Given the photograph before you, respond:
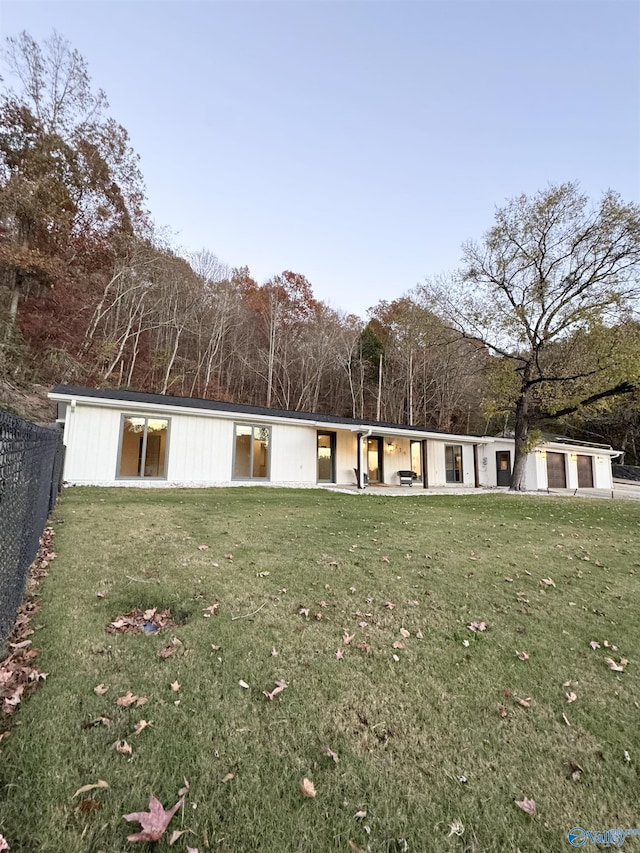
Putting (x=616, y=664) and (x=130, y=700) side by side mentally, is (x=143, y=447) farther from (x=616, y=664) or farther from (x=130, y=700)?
(x=616, y=664)

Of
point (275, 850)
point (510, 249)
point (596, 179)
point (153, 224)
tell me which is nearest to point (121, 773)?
point (275, 850)

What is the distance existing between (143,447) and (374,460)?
886 centimetres

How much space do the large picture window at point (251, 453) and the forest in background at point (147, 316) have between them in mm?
7131

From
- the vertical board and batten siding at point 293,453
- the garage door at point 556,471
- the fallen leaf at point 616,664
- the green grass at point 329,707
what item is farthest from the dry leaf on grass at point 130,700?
the garage door at point 556,471

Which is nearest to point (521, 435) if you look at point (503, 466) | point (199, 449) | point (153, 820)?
point (503, 466)

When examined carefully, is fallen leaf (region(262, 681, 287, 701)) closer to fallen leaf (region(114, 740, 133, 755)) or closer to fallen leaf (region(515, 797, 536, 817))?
fallen leaf (region(114, 740, 133, 755))

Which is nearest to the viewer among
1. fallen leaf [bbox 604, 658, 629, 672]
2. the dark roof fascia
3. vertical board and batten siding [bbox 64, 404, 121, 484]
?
fallen leaf [bbox 604, 658, 629, 672]

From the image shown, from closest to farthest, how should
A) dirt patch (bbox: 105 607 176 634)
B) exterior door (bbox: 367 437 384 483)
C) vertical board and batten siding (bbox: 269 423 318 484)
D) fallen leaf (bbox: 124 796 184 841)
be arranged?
fallen leaf (bbox: 124 796 184 841), dirt patch (bbox: 105 607 176 634), vertical board and batten siding (bbox: 269 423 318 484), exterior door (bbox: 367 437 384 483)

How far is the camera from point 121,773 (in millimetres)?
1477

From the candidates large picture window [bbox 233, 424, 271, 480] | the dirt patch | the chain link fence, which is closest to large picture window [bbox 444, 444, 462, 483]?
large picture window [bbox 233, 424, 271, 480]

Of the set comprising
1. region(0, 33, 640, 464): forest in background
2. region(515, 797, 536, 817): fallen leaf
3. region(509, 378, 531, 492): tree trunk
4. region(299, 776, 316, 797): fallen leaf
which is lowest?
region(515, 797, 536, 817): fallen leaf

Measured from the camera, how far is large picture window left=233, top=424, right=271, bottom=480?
11898 millimetres

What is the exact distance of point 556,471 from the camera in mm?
18516

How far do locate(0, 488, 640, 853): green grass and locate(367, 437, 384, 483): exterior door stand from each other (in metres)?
10.7
